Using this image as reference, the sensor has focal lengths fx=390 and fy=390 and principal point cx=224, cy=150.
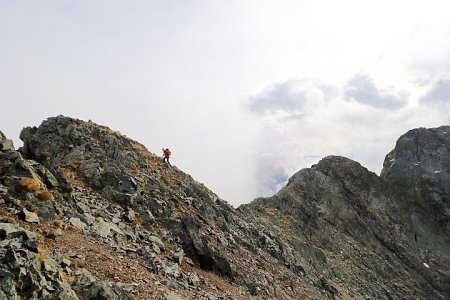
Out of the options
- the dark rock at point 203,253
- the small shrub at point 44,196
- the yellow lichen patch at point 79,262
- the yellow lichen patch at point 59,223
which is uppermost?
the dark rock at point 203,253

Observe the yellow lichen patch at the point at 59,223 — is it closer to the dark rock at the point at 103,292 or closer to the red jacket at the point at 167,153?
the dark rock at the point at 103,292

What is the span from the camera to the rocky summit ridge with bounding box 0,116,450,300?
17.7 m

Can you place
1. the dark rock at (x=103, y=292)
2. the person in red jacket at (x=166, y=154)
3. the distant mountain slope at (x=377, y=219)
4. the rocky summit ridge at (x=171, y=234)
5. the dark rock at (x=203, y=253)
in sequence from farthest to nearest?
the distant mountain slope at (x=377, y=219)
the person in red jacket at (x=166, y=154)
the dark rock at (x=203, y=253)
the rocky summit ridge at (x=171, y=234)
the dark rock at (x=103, y=292)

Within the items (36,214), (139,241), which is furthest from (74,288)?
(139,241)

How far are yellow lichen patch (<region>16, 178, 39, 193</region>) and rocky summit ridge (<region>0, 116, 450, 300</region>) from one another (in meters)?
0.05

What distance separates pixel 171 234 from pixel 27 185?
1049 cm

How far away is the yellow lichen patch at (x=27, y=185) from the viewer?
21.2m

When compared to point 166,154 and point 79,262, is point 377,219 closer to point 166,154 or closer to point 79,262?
point 166,154

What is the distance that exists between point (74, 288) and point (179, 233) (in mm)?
13053

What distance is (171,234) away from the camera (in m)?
28.1

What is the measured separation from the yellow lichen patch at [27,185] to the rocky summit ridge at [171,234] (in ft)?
0.18

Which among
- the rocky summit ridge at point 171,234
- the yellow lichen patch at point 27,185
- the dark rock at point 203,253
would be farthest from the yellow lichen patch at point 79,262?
the dark rock at point 203,253

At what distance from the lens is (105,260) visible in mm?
19297

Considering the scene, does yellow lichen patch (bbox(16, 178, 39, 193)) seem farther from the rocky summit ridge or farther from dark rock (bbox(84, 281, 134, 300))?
dark rock (bbox(84, 281, 134, 300))
